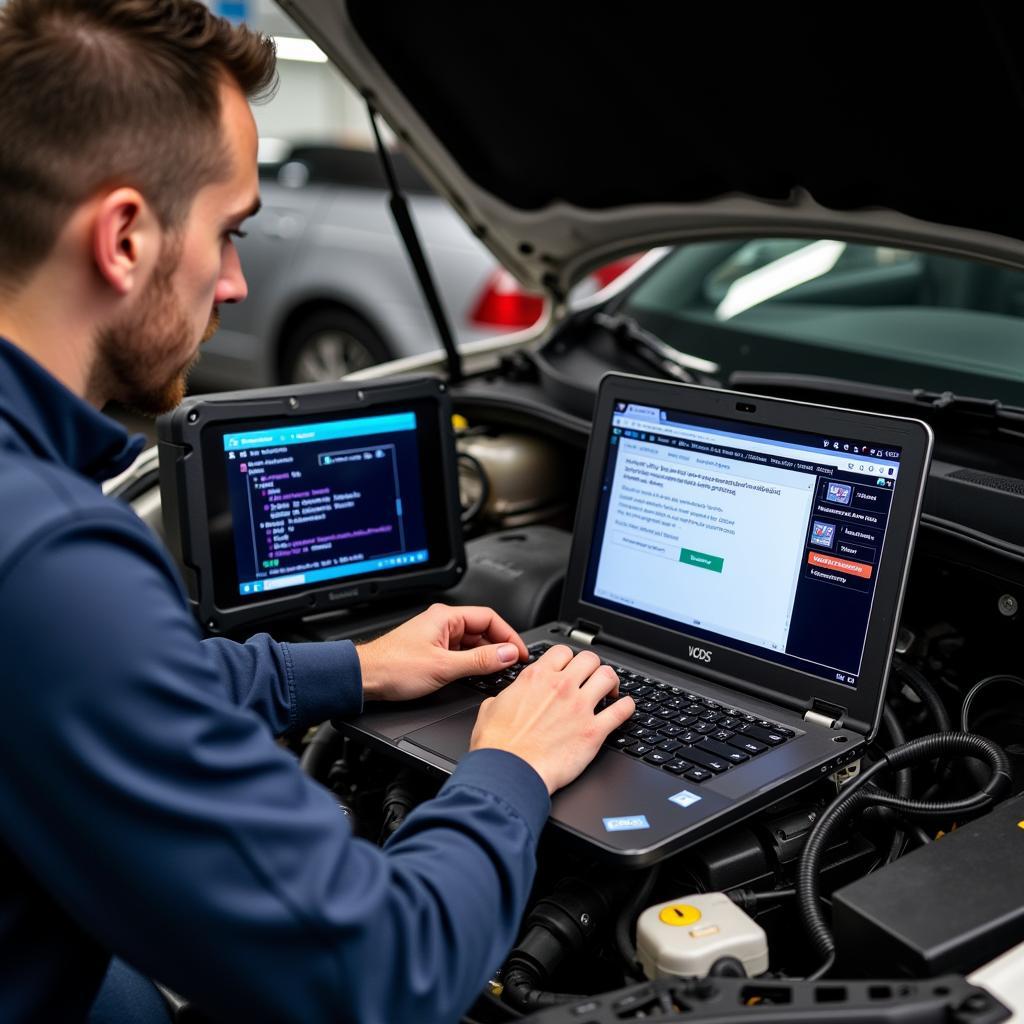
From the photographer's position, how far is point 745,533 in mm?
1432

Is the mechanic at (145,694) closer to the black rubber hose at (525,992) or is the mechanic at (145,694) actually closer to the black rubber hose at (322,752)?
the black rubber hose at (525,992)

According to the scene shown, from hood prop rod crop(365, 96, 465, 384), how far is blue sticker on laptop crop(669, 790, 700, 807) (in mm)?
1228

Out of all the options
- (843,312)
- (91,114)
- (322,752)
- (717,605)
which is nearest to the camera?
(91,114)

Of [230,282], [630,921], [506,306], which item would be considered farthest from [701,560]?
[506,306]

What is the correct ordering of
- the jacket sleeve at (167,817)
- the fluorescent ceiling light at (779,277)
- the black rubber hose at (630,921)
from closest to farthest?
the jacket sleeve at (167,817) < the black rubber hose at (630,921) < the fluorescent ceiling light at (779,277)

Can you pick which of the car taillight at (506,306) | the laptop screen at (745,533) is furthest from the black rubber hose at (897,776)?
the car taillight at (506,306)

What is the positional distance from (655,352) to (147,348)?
4.31 ft

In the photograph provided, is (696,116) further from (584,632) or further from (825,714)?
(825,714)

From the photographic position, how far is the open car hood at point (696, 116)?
1.47 meters

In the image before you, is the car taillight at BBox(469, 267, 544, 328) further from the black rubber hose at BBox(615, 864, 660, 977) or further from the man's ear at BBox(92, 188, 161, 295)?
the man's ear at BBox(92, 188, 161, 295)

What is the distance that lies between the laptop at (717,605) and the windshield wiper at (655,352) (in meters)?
0.54

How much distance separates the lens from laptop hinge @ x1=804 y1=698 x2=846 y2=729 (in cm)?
132

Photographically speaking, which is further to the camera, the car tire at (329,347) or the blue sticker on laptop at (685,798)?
the car tire at (329,347)

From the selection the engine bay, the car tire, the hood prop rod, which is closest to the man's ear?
the engine bay
